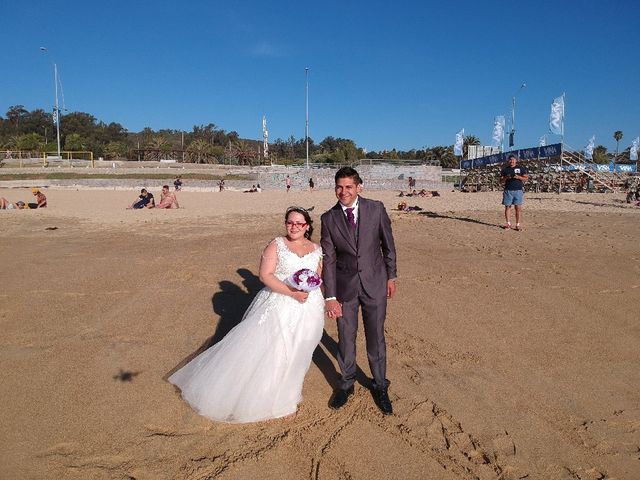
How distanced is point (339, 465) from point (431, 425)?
0.84 metres

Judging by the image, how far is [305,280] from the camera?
10.6ft

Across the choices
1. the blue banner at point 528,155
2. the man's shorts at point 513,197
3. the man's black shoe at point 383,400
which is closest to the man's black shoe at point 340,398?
the man's black shoe at point 383,400

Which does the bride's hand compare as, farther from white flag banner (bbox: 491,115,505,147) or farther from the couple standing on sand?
white flag banner (bbox: 491,115,505,147)

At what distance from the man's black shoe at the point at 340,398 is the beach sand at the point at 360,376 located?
0.06 m

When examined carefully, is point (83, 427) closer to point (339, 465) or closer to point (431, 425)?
point (339, 465)

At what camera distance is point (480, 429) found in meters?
3.15

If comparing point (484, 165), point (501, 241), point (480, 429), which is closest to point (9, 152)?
point (484, 165)

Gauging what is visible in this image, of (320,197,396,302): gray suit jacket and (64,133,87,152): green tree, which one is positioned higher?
(64,133,87,152): green tree

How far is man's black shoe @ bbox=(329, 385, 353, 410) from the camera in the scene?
350cm

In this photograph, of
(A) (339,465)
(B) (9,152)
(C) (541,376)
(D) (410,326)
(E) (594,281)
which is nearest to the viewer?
(A) (339,465)

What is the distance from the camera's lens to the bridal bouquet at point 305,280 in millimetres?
3225

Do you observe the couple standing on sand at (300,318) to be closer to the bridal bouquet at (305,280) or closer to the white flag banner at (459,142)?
the bridal bouquet at (305,280)

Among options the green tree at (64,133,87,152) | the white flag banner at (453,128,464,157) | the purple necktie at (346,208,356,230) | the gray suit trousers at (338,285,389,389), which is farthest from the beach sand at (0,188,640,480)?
the green tree at (64,133,87,152)

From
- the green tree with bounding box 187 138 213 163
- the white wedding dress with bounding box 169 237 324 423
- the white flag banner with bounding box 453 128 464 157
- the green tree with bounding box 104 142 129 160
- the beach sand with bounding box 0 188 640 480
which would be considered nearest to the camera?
the beach sand with bounding box 0 188 640 480
